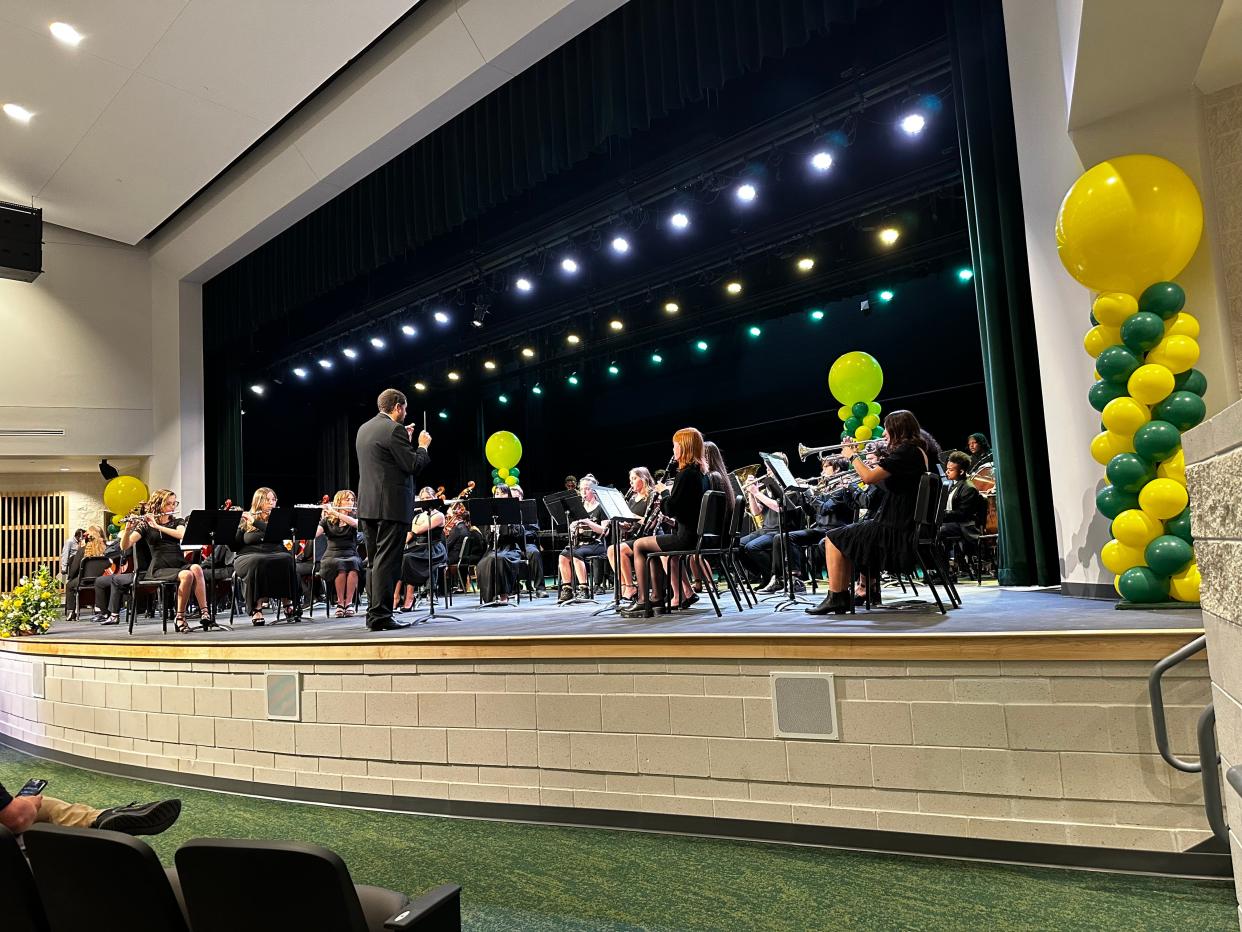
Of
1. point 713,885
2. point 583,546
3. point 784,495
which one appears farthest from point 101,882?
point 583,546

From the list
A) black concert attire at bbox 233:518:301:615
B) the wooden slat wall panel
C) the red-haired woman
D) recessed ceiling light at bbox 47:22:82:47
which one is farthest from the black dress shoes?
the wooden slat wall panel

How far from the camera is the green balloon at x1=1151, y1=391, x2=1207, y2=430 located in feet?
10.9

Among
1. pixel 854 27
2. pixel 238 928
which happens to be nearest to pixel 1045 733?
pixel 238 928

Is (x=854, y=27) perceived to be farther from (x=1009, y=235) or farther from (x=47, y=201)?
(x=47, y=201)

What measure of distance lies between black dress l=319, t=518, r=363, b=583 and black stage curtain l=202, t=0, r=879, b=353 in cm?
316

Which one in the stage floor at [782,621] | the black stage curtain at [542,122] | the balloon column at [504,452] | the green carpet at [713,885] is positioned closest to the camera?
the green carpet at [713,885]

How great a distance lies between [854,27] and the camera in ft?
20.8

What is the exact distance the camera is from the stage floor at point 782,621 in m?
3.01

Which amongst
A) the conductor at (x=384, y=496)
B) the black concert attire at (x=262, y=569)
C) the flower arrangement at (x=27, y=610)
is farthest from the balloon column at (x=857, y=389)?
the flower arrangement at (x=27, y=610)

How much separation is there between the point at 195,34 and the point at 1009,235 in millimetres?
7191

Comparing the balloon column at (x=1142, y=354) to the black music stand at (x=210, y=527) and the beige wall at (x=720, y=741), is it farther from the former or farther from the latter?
the black music stand at (x=210, y=527)

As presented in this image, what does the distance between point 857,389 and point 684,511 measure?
3.39 m

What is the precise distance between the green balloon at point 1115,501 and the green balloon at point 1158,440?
7.3 inches

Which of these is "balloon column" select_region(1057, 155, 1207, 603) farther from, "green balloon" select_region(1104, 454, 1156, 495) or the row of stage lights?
the row of stage lights
